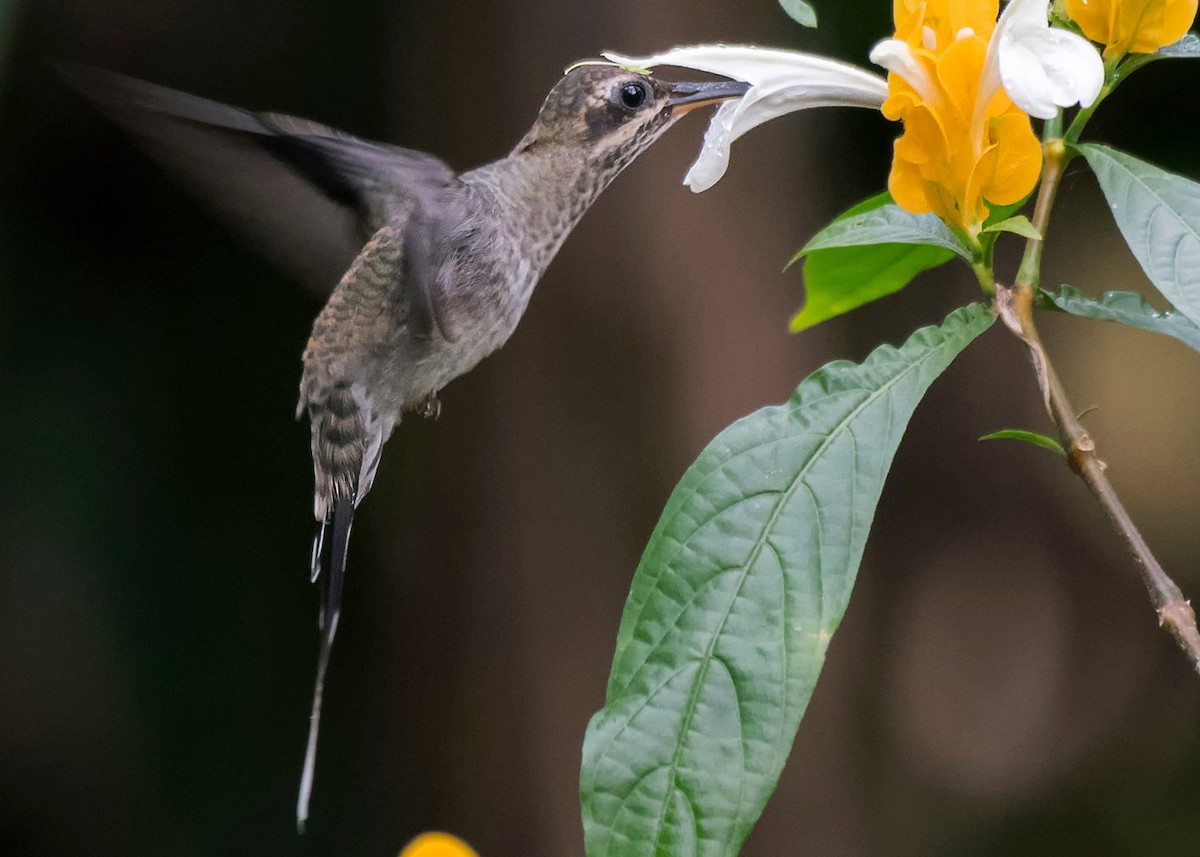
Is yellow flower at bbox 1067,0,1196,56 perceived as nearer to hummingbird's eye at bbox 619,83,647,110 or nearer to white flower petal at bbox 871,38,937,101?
white flower petal at bbox 871,38,937,101

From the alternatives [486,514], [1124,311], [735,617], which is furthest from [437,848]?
[486,514]

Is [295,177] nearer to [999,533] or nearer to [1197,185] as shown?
[1197,185]

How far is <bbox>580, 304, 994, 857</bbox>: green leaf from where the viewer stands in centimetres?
44

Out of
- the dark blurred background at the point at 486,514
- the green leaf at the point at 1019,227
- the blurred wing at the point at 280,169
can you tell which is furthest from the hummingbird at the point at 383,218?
the dark blurred background at the point at 486,514

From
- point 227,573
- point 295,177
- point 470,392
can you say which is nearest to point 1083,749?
point 470,392

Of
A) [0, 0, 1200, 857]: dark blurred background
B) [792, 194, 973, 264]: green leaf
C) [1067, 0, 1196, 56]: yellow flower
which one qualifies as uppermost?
[1067, 0, 1196, 56]: yellow flower

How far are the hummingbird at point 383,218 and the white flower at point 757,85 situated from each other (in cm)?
5

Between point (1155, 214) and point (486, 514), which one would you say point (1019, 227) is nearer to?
point (1155, 214)

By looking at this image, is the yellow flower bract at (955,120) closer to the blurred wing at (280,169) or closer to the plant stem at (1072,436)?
the plant stem at (1072,436)

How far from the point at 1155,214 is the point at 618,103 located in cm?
25

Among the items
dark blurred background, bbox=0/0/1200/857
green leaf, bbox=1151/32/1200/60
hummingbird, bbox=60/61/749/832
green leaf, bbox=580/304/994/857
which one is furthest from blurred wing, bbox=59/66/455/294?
dark blurred background, bbox=0/0/1200/857

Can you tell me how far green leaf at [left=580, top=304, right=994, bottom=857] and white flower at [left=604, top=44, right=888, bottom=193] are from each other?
111 mm

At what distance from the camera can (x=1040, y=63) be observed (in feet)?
1.42

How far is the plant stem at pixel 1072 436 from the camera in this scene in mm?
443
